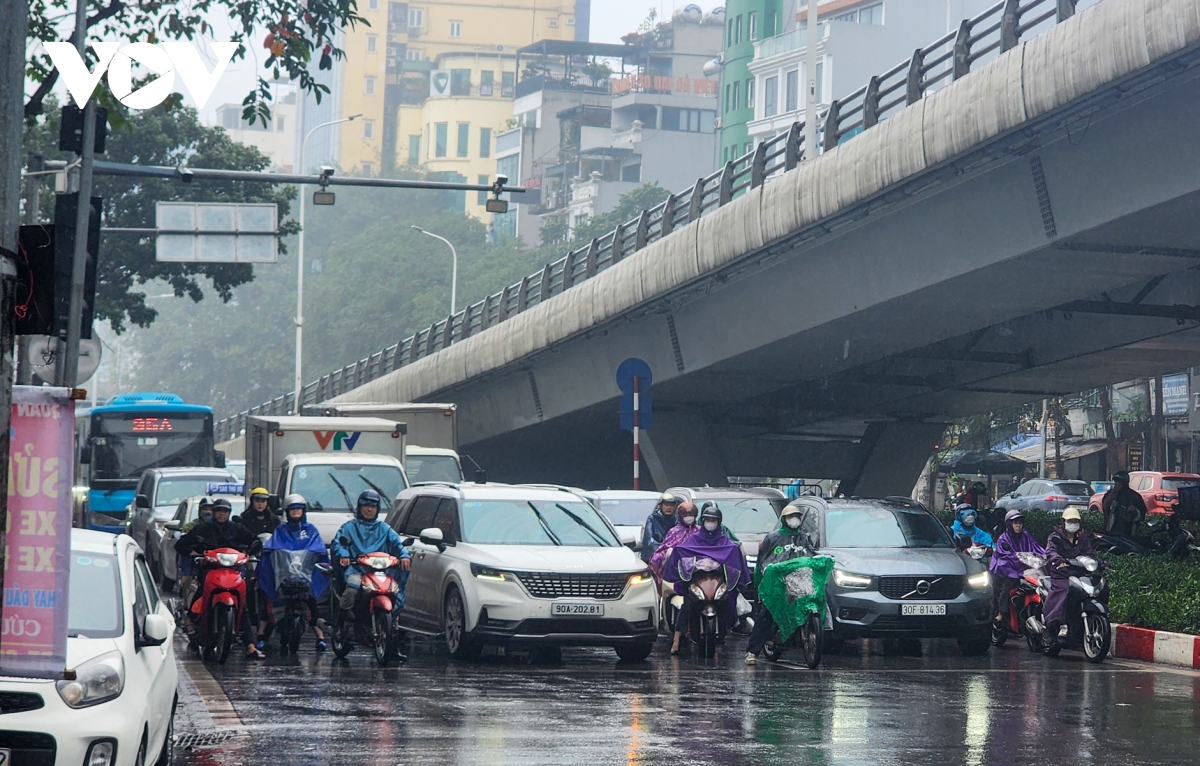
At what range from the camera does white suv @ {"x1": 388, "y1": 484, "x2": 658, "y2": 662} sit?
15156mm

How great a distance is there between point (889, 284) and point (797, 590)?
27.9ft

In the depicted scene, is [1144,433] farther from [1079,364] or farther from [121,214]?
[121,214]

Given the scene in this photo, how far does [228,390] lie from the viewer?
10944cm

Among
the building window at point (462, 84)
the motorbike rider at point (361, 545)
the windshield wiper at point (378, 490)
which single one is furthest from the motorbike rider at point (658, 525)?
the building window at point (462, 84)

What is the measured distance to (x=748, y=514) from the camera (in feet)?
70.9

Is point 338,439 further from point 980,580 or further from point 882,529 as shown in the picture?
point 980,580

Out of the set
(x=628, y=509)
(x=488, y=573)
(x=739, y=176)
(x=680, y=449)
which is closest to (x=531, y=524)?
(x=488, y=573)

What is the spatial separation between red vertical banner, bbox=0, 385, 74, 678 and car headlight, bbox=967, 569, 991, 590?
39.9 ft

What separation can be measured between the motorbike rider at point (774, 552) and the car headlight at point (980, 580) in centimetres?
193

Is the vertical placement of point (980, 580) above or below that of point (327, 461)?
below

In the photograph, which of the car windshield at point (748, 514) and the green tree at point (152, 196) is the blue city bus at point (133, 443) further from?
the car windshield at point (748, 514)

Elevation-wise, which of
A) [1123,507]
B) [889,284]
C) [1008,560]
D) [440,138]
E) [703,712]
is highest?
[440,138]

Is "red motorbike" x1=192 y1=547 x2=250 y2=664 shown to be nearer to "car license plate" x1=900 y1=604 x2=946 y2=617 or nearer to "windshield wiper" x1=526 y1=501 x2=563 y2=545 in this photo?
"windshield wiper" x1=526 y1=501 x2=563 y2=545

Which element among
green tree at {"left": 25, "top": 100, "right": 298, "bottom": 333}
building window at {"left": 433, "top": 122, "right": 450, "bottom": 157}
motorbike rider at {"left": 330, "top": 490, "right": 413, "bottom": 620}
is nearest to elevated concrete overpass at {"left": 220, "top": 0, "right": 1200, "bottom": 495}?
green tree at {"left": 25, "top": 100, "right": 298, "bottom": 333}
